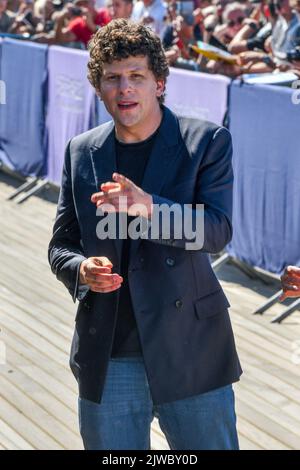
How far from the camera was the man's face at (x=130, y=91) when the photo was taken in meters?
2.79

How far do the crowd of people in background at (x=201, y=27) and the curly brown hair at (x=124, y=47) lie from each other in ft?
13.4

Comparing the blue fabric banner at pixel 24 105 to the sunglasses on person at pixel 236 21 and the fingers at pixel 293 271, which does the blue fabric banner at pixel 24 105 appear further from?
the fingers at pixel 293 271

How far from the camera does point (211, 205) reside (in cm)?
274

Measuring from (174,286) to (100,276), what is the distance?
24cm

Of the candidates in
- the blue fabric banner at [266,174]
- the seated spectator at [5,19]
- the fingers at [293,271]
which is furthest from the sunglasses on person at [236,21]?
the fingers at [293,271]

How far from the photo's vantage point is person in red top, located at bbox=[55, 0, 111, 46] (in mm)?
10820

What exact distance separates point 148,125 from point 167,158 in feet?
0.41

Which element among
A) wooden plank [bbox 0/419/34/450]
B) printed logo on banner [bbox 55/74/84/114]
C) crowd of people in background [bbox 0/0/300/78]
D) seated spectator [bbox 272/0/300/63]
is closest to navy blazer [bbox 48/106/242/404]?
wooden plank [bbox 0/419/34/450]

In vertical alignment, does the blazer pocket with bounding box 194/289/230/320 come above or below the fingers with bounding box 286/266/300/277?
below

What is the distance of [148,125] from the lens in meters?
2.85

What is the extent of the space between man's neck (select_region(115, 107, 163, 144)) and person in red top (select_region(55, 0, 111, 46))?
8018 millimetres

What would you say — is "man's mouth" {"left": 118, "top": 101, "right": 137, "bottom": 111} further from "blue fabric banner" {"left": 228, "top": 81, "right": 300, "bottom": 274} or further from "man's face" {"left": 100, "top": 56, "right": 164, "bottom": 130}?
"blue fabric banner" {"left": 228, "top": 81, "right": 300, "bottom": 274}
